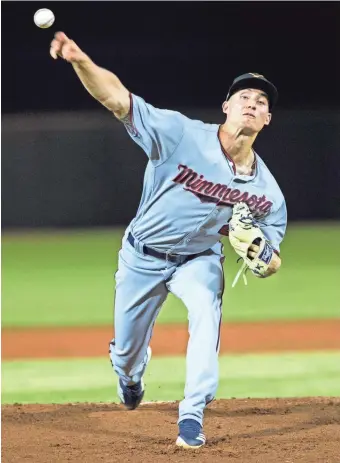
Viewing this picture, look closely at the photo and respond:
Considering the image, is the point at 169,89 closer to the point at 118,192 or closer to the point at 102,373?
the point at 118,192

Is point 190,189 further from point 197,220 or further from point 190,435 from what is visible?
point 190,435

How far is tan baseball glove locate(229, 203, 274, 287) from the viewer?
471cm

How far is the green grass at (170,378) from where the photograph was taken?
6.41 metres

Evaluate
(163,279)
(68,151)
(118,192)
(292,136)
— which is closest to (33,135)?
(68,151)

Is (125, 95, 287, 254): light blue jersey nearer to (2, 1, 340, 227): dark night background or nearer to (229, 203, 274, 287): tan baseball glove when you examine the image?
(229, 203, 274, 287): tan baseball glove

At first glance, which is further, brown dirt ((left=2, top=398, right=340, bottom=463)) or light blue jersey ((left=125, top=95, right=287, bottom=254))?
light blue jersey ((left=125, top=95, right=287, bottom=254))

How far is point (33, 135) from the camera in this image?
17328mm

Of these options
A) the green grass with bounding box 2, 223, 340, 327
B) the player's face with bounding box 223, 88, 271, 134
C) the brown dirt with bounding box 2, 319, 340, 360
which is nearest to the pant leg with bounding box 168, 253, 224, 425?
the player's face with bounding box 223, 88, 271, 134

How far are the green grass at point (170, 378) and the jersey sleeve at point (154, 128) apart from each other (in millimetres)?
2263

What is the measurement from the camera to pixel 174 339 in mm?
8438

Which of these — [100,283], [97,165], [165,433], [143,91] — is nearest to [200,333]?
[165,433]

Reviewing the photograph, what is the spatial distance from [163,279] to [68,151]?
12516 mm

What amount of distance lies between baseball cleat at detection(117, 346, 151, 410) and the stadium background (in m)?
1.67

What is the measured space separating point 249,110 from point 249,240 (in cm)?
72
